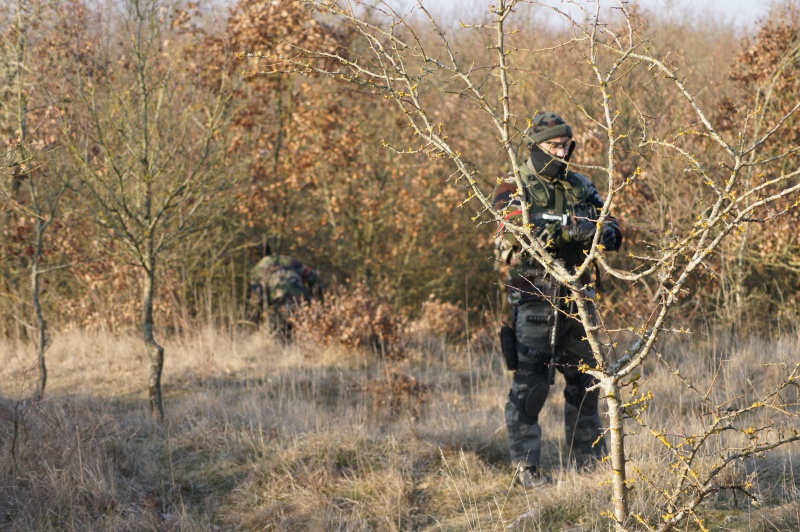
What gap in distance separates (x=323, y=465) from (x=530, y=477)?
1.21 metres

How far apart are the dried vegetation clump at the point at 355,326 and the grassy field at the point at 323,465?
1.32m

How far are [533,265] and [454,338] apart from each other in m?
5.21

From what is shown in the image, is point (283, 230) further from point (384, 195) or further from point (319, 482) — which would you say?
point (319, 482)

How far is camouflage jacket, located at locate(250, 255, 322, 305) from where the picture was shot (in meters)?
9.52

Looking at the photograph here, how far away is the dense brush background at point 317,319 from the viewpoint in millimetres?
4539

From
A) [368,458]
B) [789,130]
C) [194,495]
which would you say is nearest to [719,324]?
[789,130]

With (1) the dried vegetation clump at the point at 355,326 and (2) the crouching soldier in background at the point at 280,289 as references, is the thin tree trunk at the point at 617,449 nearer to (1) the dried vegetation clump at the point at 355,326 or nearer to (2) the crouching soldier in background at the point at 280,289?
(1) the dried vegetation clump at the point at 355,326

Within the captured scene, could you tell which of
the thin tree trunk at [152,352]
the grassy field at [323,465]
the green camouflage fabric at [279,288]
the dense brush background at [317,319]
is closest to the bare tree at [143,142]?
the thin tree trunk at [152,352]

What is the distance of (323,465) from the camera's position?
4.94 metres

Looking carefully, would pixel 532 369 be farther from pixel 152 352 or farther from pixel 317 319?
pixel 317 319

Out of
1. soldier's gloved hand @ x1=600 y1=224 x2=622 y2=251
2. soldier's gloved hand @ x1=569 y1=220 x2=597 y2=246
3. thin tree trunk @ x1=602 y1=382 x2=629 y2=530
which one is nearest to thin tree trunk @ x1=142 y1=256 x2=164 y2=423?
soldier's gloved hand @ x1=569 y1=220 x2=597 y2=246

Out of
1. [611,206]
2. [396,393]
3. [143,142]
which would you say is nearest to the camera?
[611,206]

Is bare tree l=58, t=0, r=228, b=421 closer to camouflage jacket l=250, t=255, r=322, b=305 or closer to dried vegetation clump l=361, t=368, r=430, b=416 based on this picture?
dried vegetation clump l=361, t=368, r=430, b=416

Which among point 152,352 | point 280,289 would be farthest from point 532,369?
point 280,289
